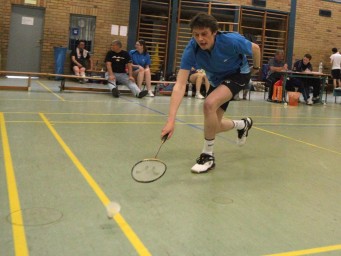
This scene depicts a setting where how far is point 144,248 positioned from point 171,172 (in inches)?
61.4

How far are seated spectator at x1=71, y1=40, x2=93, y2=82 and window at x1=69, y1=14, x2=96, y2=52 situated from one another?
2.98 ft

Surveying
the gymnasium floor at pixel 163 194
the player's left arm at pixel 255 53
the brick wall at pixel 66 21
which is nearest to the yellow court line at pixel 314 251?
the gymnasium floor at pixel 163 194

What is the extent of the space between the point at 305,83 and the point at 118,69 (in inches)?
229

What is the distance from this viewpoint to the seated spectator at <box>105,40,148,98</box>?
1033cm

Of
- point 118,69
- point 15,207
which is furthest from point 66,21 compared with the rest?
point 15,207

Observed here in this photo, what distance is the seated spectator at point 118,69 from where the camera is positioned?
33.9ft

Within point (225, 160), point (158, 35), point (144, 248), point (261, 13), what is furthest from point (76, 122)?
point (261, 13)

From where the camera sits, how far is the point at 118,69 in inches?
413

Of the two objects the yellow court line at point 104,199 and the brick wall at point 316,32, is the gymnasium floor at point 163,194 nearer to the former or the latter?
the yellow court line at point 104,199

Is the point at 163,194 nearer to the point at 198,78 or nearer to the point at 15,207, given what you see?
the point at 15,207

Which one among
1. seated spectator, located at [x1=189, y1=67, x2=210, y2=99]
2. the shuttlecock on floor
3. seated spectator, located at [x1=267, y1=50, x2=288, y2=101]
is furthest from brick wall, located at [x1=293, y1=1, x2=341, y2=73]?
the shuttlecock on floor

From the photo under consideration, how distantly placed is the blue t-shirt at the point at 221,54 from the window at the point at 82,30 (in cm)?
1181

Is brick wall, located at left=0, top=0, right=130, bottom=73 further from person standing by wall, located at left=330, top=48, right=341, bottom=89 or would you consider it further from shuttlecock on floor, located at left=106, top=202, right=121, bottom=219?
shuttlecock on floor, located at left=106, top=202, right=121, bottom=219

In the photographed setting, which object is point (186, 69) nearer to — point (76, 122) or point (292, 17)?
point (76, 122)
